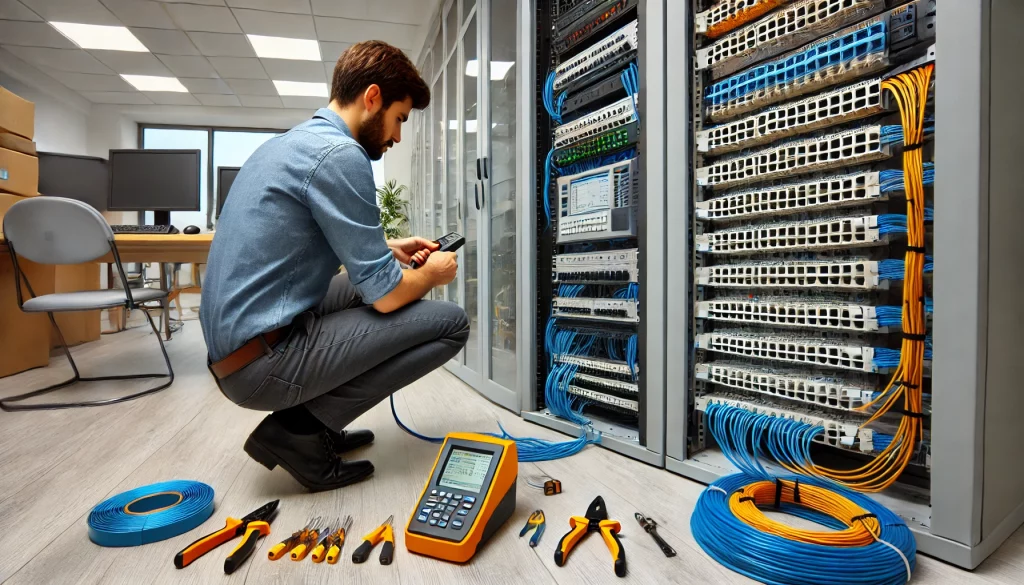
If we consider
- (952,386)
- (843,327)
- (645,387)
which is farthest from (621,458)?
(952,386)

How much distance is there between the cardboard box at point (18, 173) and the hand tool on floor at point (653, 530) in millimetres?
3520

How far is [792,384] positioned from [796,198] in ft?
1.38

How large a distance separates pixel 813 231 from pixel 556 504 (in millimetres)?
832

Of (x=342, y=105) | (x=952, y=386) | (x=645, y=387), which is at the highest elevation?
(x=342, y=105)

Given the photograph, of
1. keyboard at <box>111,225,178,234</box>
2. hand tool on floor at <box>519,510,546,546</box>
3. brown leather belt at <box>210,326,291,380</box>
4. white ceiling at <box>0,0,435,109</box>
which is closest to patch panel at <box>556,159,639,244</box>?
hand tool on floor at <box>519,510,546,546</box>

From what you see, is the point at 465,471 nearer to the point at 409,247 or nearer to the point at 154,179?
the point at 409,247

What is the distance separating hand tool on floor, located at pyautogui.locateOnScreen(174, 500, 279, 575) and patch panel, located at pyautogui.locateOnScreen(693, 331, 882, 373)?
3.61 feet

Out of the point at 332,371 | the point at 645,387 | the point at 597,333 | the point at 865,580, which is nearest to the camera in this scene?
the point at 865,580

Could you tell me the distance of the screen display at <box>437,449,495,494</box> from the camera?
3.42ft

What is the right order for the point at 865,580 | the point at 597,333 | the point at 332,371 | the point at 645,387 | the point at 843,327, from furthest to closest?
the point at 597,333 < the point at 645,387 < the point at 332,371 < the point at 843,327 < the point at 865,580

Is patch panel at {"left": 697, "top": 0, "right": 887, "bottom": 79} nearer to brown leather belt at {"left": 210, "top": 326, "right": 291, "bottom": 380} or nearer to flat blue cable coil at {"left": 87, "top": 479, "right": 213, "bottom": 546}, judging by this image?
brown leather belt at {"left": 210, "top": 326, "right": 291, "bottom": 380}

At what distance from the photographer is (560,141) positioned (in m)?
1.82

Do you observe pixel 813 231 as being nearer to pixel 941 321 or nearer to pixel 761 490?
pixel 941 321

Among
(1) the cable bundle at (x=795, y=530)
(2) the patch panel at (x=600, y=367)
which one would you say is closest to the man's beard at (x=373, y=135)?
(2) the patch panel at (x=600, y=367)
